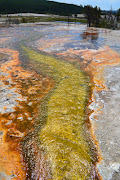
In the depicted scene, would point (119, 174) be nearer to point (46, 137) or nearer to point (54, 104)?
point (46, 137)

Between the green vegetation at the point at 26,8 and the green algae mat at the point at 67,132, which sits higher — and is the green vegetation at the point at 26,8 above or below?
above

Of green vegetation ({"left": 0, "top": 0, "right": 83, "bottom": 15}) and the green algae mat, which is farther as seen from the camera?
green vegetation ({"left": 0, "top": 0, "right": 83, "bottom": 15})

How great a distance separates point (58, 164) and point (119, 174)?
4.13ft

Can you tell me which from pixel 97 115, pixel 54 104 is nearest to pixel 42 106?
pixel 54 104

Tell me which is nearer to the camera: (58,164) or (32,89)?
(58,164)

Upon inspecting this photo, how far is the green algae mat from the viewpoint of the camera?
3090mm

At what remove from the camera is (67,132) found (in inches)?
156

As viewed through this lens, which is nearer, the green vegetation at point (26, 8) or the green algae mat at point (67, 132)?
the green algae mat at point (67, 132)

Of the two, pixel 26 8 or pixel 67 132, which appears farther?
pixel 26 8

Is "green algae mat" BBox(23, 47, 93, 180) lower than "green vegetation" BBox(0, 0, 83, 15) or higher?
lower

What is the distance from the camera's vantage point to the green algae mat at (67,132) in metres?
3.09

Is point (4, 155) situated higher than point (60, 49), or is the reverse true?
point (60, 49)

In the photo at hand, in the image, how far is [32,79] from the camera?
6812 mm

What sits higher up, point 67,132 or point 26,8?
point 26,8
